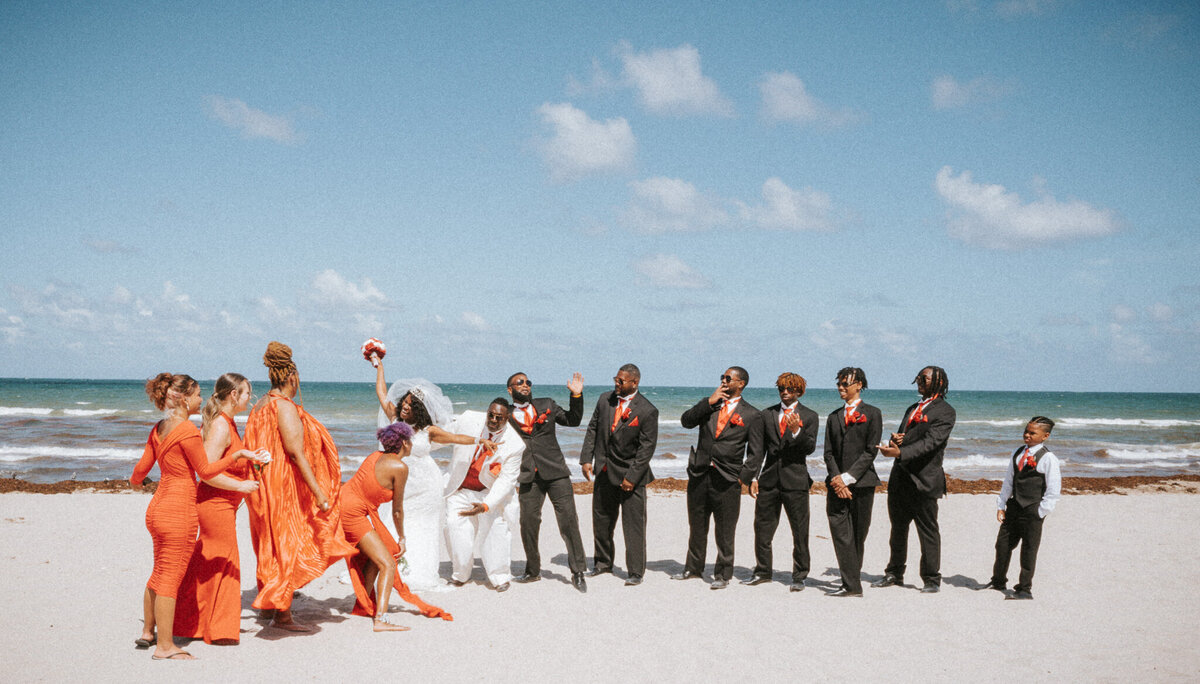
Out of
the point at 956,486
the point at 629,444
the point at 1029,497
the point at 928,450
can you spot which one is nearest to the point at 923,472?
the point at 928,450

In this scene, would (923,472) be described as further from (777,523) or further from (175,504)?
(175,504)

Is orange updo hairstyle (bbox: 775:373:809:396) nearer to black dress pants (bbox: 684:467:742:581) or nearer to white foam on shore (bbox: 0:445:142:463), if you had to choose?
black dress pants (bbox: 684:467:742:581)

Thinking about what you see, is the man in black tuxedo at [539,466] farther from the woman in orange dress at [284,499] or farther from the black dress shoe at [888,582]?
the black dress shoe at [888,582]

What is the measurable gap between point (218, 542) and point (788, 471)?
4637mm

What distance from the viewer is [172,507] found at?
4.75 metres

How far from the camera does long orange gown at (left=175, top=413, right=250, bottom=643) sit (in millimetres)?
5000

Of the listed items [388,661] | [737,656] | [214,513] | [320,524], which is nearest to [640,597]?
[737,656]

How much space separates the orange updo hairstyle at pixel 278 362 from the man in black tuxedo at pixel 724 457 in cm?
342

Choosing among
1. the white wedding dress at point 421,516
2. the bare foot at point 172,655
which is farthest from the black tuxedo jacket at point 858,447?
the bare foot at point 172,655

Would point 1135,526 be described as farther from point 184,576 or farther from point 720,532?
point 184,576

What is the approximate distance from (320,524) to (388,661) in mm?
1036

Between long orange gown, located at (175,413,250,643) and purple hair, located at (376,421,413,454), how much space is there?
92 centimetres

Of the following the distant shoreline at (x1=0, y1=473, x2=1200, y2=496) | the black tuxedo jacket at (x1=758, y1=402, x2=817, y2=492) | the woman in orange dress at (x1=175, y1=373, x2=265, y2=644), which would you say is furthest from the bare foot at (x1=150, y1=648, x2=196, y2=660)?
the distant shoreline at (x1=0, y1=473, x2=1200, y2=496)

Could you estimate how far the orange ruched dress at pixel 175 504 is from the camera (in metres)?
4.71
